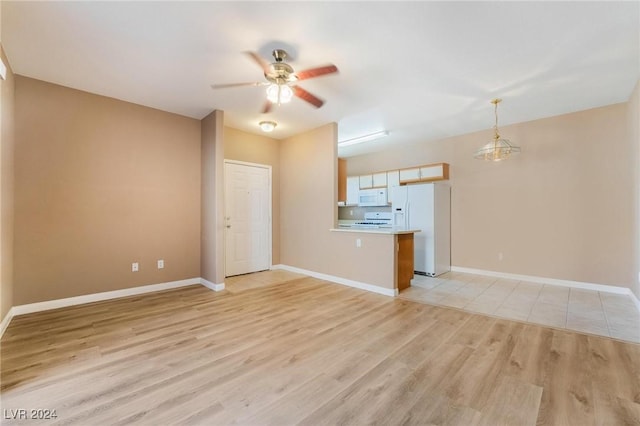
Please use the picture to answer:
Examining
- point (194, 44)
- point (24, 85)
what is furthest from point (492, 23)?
point (24, 85)

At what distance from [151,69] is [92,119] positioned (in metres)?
1.35

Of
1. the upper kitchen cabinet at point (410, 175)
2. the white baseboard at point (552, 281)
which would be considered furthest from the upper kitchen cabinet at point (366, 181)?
the white baseboard at point (552, 281)

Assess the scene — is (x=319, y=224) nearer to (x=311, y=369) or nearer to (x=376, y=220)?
(x=376, y=220)

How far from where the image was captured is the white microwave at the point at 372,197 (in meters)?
6.13

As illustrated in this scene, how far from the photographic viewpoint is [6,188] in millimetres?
2748

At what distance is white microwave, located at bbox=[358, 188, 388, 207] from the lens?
20.1 ft

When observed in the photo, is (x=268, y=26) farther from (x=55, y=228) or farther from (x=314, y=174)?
(x=55, y=228)

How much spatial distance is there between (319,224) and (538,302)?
3332 millimetres

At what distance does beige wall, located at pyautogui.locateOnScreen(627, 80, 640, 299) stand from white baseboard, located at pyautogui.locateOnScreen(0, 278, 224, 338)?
5.59 metres

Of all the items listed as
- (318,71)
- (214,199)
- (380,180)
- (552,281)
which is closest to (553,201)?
(552,281)

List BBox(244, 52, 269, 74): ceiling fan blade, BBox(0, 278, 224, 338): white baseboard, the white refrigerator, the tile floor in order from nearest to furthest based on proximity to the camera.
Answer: BBox(244, 52, 269, 74): ceiling fan blade, the tile floor, BBox(0, 278, 224, 338): white baseboard, the white refrigerator

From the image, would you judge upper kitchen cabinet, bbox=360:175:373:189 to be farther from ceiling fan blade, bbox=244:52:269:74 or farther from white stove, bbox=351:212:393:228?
ceiling fan blade, bbox=244:52:269:74

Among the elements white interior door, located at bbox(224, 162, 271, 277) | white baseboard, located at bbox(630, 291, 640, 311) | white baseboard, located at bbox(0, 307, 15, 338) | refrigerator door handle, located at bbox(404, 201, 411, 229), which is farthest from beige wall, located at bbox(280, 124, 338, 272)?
white baseboard, located at bbox(630, 291, 640, 311)

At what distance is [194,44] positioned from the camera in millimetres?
2498
